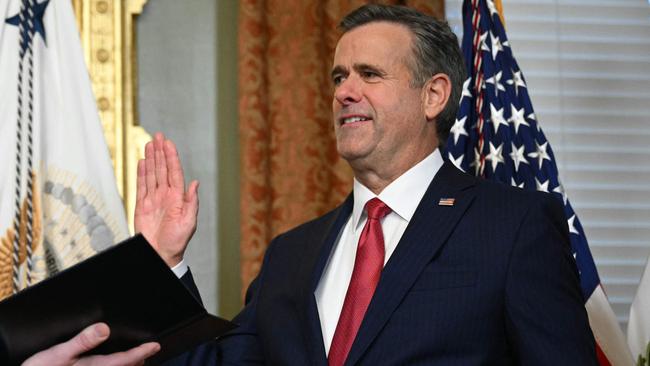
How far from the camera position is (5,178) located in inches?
121

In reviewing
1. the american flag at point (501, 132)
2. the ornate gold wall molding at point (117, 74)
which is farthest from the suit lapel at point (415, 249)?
the ornate gold wall molding at point (117, 74)

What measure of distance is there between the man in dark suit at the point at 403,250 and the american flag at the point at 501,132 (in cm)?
63

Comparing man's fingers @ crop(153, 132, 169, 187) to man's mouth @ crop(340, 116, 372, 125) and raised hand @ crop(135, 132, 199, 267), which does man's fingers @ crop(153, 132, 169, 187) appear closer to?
raised hand @ crop(135, 132, 199, 267)

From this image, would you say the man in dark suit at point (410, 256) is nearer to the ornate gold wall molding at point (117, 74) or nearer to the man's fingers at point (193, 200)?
the man's fingers at point (193, 200)

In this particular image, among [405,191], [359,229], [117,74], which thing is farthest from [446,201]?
[117,74]

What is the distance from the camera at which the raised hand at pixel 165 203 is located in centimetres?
239

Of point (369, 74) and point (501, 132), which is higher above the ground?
point (369, 74)

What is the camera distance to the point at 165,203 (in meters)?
2.45

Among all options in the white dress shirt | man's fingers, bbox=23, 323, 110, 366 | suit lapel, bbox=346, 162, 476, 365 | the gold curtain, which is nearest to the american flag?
the gold curtain

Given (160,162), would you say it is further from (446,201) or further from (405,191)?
(446,201)

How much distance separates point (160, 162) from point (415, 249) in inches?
27.2

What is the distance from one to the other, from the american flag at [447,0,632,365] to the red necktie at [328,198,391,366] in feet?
3.07

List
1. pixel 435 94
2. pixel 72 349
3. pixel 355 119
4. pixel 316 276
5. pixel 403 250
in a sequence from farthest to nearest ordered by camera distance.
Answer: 1. pixel 435 94
2. pixel 355 119
3. pixel 316 276
4. pixel 403 250
5. pixel 72 349

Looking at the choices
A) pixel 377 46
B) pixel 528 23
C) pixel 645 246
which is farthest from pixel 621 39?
pixel 377 46
